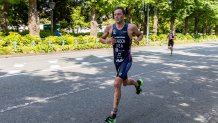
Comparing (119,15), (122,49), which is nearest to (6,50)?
(122,49)

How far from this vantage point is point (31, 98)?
25.0 feet

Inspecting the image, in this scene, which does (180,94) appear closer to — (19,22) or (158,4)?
(158,4)

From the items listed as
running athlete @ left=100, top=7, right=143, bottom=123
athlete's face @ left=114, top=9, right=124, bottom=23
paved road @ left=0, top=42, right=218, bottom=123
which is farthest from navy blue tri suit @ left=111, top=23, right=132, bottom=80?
paved road @ left=0, top=42, right=218, bottom=123

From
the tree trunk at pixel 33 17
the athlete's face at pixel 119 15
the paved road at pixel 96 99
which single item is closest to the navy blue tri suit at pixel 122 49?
the athlete's face at pixel 119 15

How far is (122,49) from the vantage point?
235 inches

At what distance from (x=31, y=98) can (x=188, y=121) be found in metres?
3.58

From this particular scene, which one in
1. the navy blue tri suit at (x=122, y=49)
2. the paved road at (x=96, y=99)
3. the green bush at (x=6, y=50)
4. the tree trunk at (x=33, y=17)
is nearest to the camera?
the navy blue tri suit at (x=122, y=49)

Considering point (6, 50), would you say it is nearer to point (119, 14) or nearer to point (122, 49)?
point (122, 49)

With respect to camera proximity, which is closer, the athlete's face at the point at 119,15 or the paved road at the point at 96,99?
the athlete's face at the point at 119,15

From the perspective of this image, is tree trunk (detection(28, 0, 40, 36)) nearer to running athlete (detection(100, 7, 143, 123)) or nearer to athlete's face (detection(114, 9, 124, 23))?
running athlete (detection(100, 7, 143, 123))

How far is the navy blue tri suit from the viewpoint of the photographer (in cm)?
591

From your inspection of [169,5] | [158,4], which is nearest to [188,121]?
[158,4]

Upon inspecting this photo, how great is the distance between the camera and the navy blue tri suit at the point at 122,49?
5.91 meters

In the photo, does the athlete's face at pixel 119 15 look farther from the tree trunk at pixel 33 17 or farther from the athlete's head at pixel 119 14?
the tree trunk at pixel 33 17
